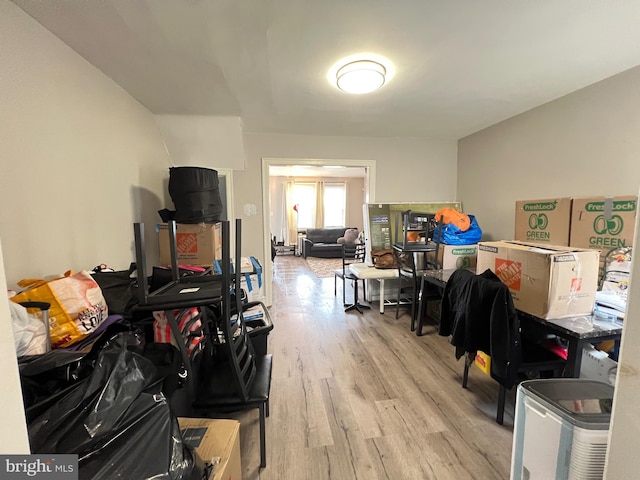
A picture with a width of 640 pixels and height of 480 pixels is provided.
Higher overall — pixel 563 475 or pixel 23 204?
pixel 23 204

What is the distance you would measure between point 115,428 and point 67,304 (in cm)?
76

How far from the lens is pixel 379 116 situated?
9.71 ft

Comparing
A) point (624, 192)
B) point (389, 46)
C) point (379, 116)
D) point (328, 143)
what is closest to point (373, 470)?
point (389, 46)

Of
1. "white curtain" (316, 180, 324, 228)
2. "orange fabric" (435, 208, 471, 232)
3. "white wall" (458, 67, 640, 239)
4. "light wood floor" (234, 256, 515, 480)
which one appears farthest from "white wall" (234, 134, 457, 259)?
"white curtain" (316, 180, 324, 228)

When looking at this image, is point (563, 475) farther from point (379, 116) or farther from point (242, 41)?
point (379, 116)

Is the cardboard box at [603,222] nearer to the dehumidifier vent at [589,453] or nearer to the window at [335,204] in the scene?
the dehumidifier vent at [589,453]

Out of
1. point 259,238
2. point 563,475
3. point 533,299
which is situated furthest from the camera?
point 259,238

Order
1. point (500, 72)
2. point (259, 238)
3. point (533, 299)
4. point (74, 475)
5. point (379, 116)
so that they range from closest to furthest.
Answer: point (74, 475) < point (533, 299) < point (500, 72) < point (379, 116) < point (259, 238)

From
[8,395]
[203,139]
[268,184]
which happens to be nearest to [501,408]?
[8,395]

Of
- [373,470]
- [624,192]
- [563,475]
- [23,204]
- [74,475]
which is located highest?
[624,192]

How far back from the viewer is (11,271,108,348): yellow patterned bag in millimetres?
1154

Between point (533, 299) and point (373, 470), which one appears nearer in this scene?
point (373, 470)

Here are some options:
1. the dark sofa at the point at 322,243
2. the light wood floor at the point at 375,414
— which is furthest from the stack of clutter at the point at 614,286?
the dark sofa at the point at 322,243

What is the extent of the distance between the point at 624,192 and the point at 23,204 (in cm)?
390
